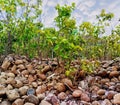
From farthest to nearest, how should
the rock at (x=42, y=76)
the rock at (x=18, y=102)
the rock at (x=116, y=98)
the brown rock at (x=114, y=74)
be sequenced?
1. the rock at (x=42, y=76)
2. the brown rock at (x=114, y=74)
3. the rock at (x=18, y=102)
4. the rock at (x=116, y=98)

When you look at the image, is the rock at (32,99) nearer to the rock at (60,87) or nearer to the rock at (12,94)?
the rock at (12,94)

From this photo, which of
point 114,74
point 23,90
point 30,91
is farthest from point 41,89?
point 114,74

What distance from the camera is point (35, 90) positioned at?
692 cm

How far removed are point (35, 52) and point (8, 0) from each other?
3.01m

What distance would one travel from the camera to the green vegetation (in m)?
7.35

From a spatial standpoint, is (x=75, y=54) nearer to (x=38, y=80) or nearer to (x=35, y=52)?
(x=38, y=80)

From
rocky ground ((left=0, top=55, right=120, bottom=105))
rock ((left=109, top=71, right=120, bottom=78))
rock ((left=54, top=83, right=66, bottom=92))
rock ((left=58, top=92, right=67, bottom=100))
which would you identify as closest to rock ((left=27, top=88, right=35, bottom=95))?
rocky ground ((left=0, top=55, right=120, bottom=105))

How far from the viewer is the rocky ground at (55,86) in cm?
621

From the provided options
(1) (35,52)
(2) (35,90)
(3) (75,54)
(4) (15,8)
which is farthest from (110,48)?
(2) (35,90)

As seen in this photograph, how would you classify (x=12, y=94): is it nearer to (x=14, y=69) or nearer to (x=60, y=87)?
(x=60, y=87)

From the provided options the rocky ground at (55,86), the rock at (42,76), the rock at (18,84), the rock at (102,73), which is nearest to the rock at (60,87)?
the rocky ground at (55,86)

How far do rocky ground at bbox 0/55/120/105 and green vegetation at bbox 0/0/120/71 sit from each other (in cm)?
63

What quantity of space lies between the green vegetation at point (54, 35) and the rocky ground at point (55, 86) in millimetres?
629

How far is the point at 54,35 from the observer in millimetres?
7383
